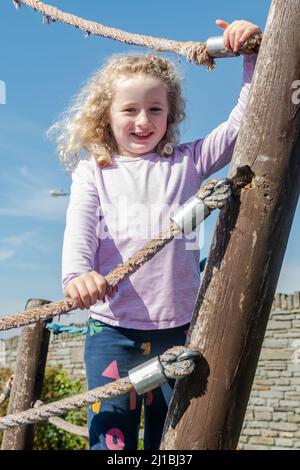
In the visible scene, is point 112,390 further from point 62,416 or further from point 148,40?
point 62,416

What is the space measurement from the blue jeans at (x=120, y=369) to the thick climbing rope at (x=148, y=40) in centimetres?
92

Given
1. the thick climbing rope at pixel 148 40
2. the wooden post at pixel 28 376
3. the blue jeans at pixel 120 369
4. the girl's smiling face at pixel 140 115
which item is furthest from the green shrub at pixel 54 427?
the girl's smiling face at pixel 140 115

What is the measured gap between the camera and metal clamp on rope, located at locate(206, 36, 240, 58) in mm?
2273

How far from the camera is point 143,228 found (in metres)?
2.51

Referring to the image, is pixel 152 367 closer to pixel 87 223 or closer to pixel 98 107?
pixel 87 223

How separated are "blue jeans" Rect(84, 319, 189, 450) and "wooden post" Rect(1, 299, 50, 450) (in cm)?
218

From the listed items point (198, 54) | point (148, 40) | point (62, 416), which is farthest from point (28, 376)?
point (62, 416)

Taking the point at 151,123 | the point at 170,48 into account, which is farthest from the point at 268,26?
the point at 151,123

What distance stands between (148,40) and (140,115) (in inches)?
10.5

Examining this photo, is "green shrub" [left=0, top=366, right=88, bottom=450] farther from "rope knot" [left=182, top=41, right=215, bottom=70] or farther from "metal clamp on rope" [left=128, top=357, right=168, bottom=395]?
"rope knot" [left=182, top=41, right=215, bottom=70]

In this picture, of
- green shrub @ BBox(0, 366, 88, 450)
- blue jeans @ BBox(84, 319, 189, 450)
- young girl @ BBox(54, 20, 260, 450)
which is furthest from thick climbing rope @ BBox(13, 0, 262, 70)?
green shrub @ BBox(0, 366, 88, 450)

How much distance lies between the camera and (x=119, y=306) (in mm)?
2514

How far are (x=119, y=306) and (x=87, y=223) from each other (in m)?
0.31
